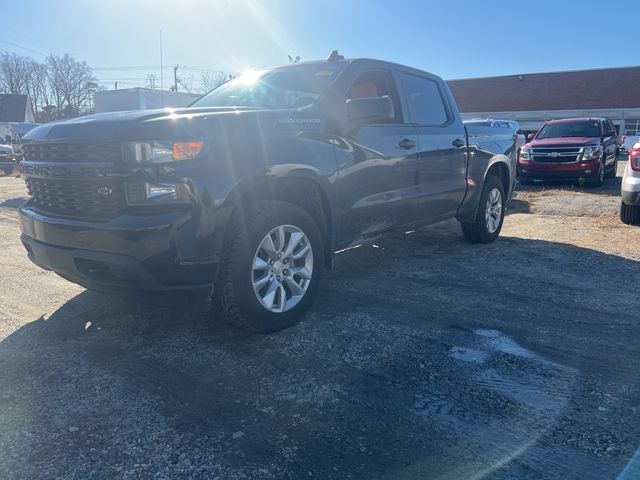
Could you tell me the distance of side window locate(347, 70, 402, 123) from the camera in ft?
15.4

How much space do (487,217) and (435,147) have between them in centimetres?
176

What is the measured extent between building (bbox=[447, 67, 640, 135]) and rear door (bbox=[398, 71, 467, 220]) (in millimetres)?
38062

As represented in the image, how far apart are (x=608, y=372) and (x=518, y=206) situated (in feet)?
25.3

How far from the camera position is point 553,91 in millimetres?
43062

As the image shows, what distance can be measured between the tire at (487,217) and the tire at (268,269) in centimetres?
326

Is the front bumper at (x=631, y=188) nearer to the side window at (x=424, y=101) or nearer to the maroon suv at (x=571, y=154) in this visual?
the side window at (x=424, y=101)

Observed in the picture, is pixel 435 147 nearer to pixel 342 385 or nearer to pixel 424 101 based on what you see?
pixel 424 101

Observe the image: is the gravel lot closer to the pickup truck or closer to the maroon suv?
the pickup truck

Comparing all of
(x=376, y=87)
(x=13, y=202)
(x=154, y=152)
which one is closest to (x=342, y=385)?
(x=154, y=152)

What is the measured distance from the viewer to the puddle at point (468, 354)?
331 centimetres

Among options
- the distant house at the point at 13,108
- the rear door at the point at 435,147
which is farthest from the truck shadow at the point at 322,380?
the distant house at the point at 13,108

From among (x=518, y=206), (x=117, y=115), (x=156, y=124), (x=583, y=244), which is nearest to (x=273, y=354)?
(x=156, y=124)

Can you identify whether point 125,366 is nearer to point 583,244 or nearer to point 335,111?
point 335,111

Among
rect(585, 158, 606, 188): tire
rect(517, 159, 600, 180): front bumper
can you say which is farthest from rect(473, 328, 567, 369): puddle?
rect(585, 158, 606, 188): tire
